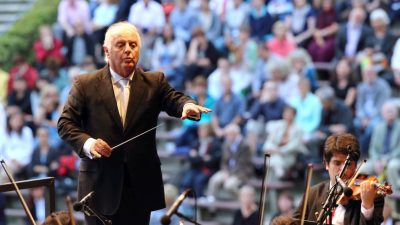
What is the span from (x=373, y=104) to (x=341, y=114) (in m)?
0.31

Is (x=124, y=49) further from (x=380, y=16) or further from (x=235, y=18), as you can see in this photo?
(x=235, y=18)

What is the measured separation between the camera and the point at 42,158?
36.8 feet

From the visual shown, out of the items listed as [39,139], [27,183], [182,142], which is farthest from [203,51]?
[27,183]

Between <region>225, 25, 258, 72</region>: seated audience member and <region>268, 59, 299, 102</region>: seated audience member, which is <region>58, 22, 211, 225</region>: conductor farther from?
<region>225, 25, 258, 72</region>: seated audience member

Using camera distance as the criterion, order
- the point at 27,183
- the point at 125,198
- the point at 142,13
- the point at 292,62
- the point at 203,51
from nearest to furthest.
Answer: the point at 125,198, the point at 27,183, the point at 292,62, the point at 203,51, the point at 142,13

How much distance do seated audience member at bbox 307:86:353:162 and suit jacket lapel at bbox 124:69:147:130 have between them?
504 centimetres

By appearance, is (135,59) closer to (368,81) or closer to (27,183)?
(27,183)

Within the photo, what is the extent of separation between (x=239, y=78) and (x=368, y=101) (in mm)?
1697

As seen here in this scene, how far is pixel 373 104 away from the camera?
9367mm

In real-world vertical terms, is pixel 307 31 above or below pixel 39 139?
above

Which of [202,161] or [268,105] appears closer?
[268,105]

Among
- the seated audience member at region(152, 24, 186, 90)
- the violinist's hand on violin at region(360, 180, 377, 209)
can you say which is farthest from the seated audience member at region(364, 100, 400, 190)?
the violinist's hand on violin at region(360, 180, 377, 209)

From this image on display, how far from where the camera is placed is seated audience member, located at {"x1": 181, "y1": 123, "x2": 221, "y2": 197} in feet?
33.1

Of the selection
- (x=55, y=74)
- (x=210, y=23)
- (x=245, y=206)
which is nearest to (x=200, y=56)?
(x=210, y=23)
